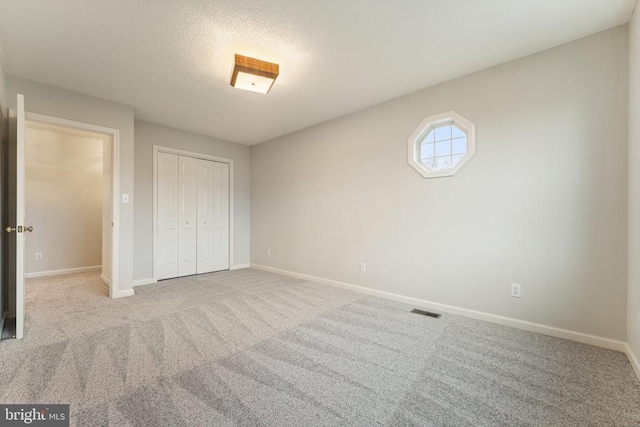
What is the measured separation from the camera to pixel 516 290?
8.25 feet

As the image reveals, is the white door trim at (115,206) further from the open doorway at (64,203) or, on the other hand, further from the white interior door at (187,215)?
the white interior door at (187,215)

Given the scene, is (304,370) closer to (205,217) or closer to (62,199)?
(205,217)

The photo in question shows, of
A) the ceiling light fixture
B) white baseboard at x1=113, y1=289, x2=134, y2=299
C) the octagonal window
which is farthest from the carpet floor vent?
white baseboard at x1=113, y1=289, x2=134, y2=299

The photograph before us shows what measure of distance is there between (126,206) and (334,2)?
11.5 feet

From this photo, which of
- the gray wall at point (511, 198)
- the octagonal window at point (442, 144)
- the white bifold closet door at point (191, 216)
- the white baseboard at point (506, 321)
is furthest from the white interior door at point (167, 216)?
the octagonal window at point (442, 144)

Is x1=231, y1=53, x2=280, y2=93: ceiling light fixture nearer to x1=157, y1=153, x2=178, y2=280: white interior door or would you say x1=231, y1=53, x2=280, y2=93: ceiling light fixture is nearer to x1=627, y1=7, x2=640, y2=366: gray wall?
x1=157, y1=153, x2=178, y2=280: white interior door

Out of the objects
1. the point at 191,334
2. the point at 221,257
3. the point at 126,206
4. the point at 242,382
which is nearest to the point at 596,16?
the point at 242,382

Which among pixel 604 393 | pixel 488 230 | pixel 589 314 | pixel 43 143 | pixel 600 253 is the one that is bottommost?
pixel 604 393

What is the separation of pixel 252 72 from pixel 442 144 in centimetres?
225

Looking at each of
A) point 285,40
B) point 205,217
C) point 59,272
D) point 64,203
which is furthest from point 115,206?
point 285,40

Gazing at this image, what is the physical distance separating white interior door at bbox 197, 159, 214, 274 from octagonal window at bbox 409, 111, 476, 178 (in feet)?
12.4

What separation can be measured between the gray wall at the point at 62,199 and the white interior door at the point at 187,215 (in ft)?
5.42

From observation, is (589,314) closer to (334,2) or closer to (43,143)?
(334,2)

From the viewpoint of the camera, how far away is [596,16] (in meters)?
2.01
